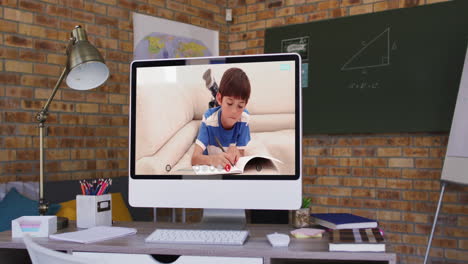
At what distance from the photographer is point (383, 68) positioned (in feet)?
11.3

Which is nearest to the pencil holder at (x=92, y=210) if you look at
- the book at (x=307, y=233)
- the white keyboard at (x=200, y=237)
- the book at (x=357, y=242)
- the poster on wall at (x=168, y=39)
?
the white keyboard at (x=200, y=237)

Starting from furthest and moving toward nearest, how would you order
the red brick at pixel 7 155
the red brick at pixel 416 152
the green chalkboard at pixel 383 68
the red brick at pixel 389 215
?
the red brick at pixel 389 215, the red brick at pixel 416 152, the green chalkboard at pixel 383 68, the red brick at pixel 7 155

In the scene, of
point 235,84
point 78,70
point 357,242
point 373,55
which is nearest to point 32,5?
point 78,70

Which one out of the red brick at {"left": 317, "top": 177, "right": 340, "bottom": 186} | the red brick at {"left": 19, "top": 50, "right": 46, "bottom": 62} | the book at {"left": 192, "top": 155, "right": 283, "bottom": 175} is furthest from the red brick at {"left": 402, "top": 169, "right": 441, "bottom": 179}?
the red brick at {"left": 19, "top": 50, "right": 46, "bottom": 62}

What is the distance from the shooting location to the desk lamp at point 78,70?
5.81 feet

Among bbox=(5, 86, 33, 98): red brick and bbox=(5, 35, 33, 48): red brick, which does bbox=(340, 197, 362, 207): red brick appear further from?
bbox=(5, 35, 33, 48): red brick

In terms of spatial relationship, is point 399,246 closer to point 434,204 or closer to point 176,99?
point 434,204

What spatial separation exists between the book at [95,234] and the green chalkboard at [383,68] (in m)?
2.32

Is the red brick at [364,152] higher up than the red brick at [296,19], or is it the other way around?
the red brick at [296,19]

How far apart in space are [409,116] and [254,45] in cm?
151

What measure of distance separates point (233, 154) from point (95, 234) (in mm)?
552

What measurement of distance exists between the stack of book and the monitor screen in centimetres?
16

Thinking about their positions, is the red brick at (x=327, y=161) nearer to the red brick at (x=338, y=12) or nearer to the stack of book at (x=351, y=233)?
the red brick at (x=338, y=12)

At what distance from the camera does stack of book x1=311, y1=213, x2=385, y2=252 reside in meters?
1.33
